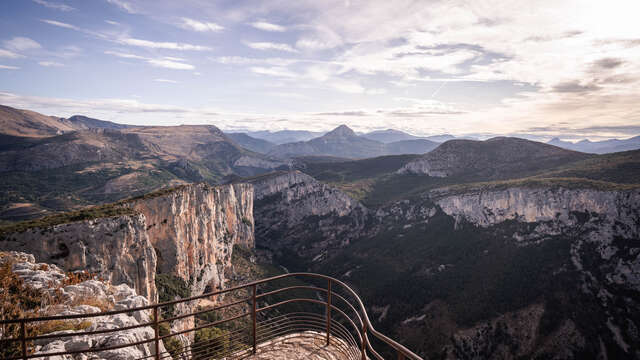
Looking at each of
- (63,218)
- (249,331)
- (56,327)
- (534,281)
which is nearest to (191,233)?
(63,218)

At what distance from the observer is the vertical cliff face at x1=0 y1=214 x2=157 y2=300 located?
92.1 feet

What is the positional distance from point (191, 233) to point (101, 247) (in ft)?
87.3

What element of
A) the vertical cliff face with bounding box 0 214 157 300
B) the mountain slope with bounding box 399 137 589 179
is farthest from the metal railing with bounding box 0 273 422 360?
the mountain slope with bounding box 399 137 589 179

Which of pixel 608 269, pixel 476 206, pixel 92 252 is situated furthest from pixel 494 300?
pixel 92 252

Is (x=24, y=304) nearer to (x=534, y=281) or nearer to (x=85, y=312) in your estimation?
(x=85, y=312)

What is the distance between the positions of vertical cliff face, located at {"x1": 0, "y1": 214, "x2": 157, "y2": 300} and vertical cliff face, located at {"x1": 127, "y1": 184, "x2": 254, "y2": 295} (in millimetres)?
6296

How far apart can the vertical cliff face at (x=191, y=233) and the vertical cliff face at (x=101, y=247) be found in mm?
6296

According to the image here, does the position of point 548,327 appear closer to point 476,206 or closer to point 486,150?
point 476,206

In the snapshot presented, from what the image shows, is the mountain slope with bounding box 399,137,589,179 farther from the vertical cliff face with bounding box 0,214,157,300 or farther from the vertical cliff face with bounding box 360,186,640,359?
the vertical cliff face with bounding box 0,214,157,300

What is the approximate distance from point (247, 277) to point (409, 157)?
147856 mm

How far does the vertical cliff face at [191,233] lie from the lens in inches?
1948

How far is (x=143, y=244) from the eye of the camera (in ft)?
127

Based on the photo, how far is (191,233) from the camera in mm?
59312

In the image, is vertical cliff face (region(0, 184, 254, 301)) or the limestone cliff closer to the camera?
vertical cliff face (region(0, 184, 254, 301))
